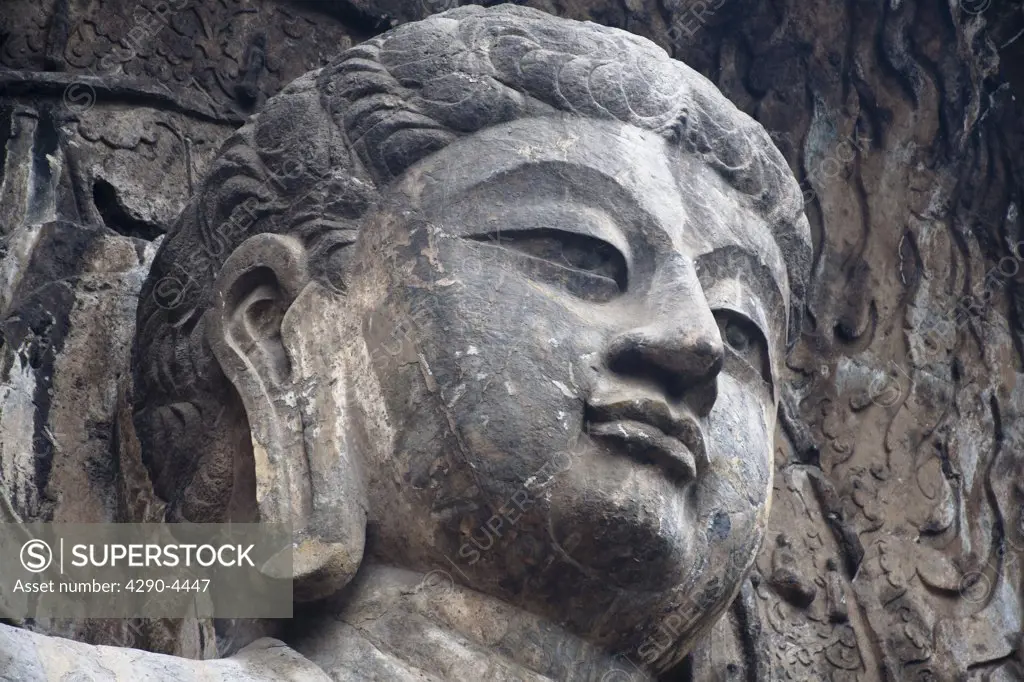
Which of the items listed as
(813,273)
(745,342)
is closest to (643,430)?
(745,342)

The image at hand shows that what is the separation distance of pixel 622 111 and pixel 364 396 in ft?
3.14

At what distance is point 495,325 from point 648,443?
435 mm

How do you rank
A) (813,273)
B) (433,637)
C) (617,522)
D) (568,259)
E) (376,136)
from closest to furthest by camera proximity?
(617,522), (433,637), (568,259), (376,136), (813,273)

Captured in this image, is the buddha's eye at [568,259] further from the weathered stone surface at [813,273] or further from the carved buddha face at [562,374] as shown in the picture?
the weathered stone surface at [813,273]

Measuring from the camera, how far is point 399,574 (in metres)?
4.82

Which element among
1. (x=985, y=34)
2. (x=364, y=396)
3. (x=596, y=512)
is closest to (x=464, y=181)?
(x=364, y=396)

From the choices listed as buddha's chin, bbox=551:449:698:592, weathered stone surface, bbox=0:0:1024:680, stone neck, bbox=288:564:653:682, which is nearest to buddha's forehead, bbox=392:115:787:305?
weathered stone surface, bbox=0:0:1024:680

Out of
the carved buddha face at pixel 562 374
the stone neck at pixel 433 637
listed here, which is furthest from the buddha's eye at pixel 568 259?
the stone neck at pixel 433 637

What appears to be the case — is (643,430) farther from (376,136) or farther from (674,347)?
(376,136)

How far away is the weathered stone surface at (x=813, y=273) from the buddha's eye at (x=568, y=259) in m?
0.36

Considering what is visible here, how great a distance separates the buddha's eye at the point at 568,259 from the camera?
492 centimetres

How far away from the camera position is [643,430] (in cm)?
470

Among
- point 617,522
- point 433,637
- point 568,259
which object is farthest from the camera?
point 568,259

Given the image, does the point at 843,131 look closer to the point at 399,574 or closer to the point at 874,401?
the point at 874,401
